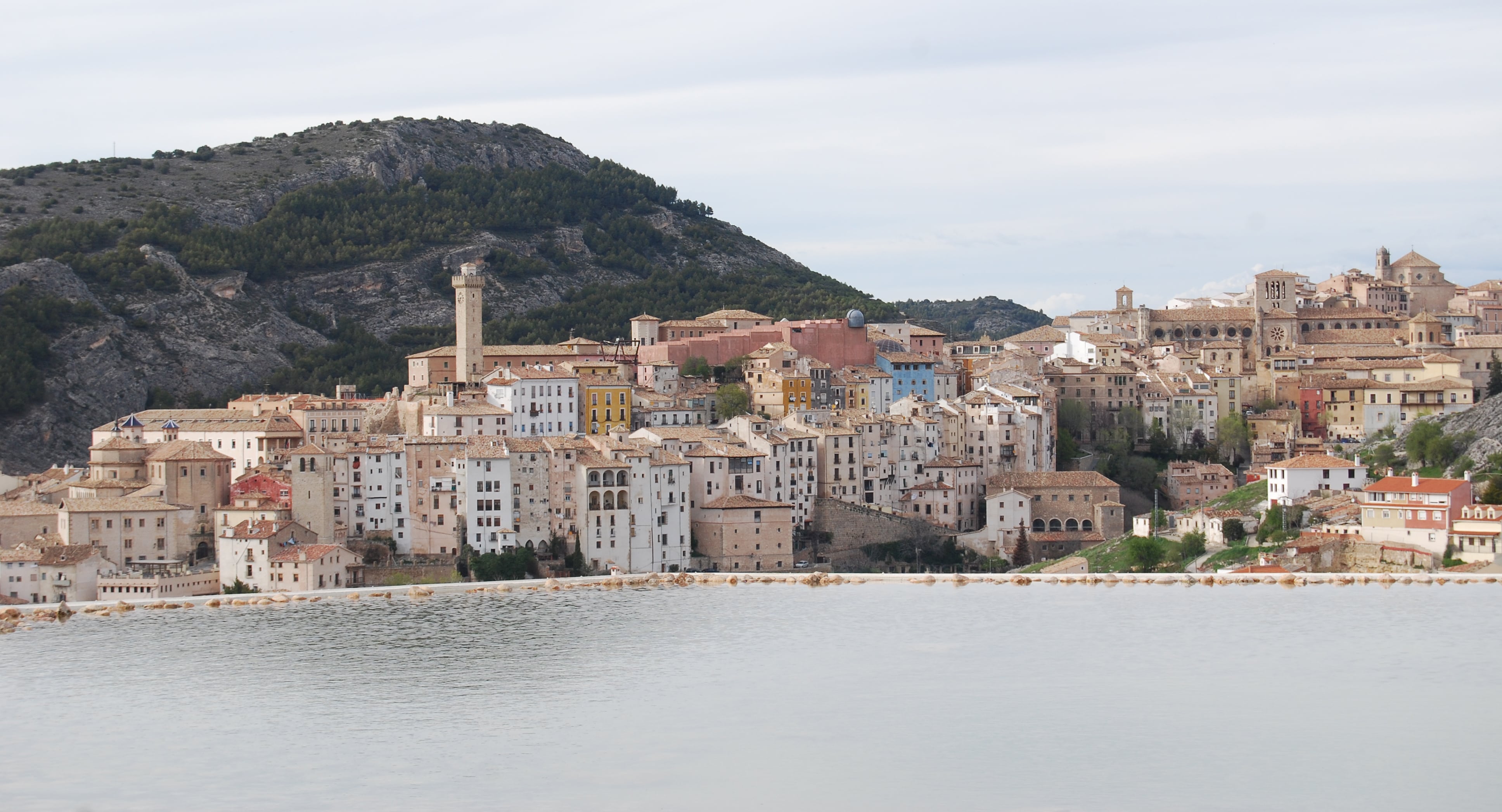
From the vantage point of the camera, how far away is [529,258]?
69.8 m

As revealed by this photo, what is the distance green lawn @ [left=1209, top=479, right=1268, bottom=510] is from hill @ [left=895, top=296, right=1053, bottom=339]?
48.2 meters

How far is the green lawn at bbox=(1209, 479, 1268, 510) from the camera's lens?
132 ft

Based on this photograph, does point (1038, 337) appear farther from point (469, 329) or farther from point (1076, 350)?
point (469, 329)

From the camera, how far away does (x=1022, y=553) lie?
41281 mm

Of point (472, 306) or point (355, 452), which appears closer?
point (355, 452)

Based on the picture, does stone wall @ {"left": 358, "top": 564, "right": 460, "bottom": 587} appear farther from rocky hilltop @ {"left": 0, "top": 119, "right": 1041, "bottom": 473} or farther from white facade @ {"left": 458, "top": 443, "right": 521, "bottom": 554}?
rocky hilltop @ {"left": 0, "top": 119, "right": 1041, "bottom": 473}

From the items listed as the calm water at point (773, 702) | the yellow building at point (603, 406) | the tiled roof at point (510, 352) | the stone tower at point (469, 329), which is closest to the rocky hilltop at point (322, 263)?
the tiled roof at point (510, 352)

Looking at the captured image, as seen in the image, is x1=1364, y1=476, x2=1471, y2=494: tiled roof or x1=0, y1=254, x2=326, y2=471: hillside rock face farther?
x1=0, y1=254, x2=326, y2=471: hillside rock face

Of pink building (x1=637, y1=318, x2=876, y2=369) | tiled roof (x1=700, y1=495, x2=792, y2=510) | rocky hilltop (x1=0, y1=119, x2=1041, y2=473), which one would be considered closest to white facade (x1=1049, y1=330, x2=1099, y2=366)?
pink building (x1=637, y1=318, x2=876, y2=369)

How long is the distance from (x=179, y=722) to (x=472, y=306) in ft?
78.2

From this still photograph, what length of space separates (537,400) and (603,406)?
1.99 m

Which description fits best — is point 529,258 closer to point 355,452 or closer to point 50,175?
point 50,175

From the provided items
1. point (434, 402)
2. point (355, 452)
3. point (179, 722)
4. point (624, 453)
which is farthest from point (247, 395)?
point (179, 722)

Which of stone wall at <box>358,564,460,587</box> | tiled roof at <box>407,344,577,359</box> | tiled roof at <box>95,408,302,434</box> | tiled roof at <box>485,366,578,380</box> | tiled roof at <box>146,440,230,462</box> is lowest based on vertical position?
stone wall at <box>358,564,460,587</box>
